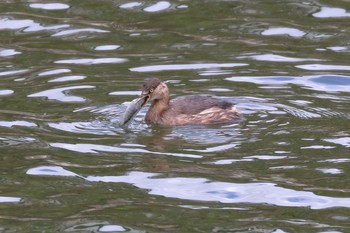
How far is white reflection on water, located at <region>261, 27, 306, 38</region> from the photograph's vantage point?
59.8 ft

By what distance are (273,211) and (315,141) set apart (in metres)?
2.40

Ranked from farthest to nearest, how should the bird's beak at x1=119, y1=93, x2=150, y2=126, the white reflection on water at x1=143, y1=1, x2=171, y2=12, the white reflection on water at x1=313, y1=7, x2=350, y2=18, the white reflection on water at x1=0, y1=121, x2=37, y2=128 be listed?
the white reflection on water at x1=143, y1=1, x2=171, y2=12
the white reflection on water at x1=313, y1=7, x2=350, y2=18
the bird's beak at x1=119, y1=93, x2=150, y2=126
the white reflection on water at x1=0, y1=121, x2=37, y2=128

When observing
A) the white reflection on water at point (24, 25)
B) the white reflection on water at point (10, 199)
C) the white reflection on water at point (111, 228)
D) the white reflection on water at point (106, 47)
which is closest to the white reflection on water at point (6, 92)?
the white reflection on water at point (106, 47)

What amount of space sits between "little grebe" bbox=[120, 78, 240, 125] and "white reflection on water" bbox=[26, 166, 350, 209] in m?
2.40

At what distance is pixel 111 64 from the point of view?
669 inches

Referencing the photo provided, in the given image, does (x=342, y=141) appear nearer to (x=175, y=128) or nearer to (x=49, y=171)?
(x=175, y=128)

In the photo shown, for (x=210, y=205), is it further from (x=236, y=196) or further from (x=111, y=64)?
(x=111, y=64)

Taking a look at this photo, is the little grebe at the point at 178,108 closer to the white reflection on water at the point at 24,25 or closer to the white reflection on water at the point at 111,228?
the white reflection on water at the point at 111,228

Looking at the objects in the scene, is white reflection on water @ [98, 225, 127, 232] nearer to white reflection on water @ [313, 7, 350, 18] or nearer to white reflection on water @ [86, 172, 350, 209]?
white reflection on water @ [86, 172, 350, 209]

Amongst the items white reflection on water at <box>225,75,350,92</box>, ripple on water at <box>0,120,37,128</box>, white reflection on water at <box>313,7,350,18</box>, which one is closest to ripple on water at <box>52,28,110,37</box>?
white reflection on water at <box>313,7,350,18</box>

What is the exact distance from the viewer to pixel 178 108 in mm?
14414

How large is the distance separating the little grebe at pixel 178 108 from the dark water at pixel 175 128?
19cm

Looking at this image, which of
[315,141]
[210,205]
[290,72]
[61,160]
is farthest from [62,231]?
[290,72]

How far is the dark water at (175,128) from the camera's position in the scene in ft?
35.3
